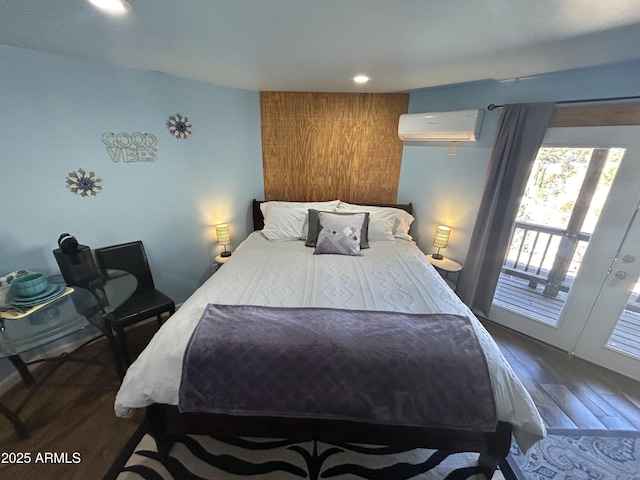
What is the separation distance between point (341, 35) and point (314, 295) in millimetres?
1470

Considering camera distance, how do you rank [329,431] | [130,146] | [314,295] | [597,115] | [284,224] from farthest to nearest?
[284,224] → [130,146] → [597,115] → [314,295] → [329,431]

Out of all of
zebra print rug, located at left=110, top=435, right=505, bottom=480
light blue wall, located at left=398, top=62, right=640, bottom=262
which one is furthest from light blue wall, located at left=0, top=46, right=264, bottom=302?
light blue wall, located at left=398, top=62, right=640, bottom=262

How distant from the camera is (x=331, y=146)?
2.89 metres

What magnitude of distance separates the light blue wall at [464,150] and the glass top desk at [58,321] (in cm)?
284

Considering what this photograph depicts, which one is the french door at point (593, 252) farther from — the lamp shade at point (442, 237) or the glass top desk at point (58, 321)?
the glass top desk at point (58, 321)

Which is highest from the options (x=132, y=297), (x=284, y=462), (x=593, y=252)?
(x=593, y=252)

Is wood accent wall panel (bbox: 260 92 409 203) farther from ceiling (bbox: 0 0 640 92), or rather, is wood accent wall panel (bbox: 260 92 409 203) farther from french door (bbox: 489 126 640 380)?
french door (bbox: 489 126 640 380)

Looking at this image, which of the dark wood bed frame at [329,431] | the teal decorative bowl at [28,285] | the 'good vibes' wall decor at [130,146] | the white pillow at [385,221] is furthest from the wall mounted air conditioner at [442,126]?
the teal decorative bowl at [28,285]

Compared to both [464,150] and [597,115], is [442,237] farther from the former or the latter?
[597,115]

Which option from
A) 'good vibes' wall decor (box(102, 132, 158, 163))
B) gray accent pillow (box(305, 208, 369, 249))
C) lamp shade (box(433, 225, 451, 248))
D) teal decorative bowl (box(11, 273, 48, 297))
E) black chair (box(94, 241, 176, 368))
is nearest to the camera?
teal decorative bowl (box(11, 273, 48, 297))

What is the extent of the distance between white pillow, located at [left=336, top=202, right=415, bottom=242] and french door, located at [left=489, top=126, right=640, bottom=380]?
1014 mm

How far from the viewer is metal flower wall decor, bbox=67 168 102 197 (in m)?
1.83

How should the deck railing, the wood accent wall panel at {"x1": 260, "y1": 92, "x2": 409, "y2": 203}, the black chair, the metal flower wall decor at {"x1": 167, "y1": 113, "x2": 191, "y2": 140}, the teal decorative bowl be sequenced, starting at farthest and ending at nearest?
1. the wood accent wall panel at {"x1": 260, "y1": 92, "x2": 409, "y2": 203}
2. the metal flower wall decor at {"x1": 167, "y1": 113, "x2": 191, "y2": 140}
3. the deck railing
4. the black chair
5. the teal decorative bowl

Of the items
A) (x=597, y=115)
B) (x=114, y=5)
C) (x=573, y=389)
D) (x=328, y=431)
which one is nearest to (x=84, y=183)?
(x=114, y=5)
